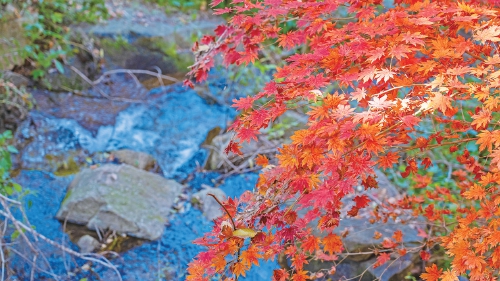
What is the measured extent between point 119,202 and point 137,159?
2.73 ft

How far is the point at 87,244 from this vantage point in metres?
3.05

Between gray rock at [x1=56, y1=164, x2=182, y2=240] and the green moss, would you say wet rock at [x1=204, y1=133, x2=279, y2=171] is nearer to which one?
gray rock at [x1=56, y1=164, x2=182, y2=240]

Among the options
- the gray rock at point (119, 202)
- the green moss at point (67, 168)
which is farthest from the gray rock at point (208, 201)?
the green moss at point (67, 168)

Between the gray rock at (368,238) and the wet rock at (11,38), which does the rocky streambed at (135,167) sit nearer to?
the gray rock at (368,238)

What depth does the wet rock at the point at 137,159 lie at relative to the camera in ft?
13.2

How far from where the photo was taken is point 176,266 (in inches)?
119

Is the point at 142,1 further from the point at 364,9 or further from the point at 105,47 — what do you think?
the point at 364,9

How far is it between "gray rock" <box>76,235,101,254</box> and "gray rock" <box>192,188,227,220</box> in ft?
2.86

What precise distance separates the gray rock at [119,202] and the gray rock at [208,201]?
0.20 m

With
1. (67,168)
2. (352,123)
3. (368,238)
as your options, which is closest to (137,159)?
(67,168)

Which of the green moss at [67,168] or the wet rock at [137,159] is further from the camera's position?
the wet rock at [137,159]

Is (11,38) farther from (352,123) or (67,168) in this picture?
(352,123)

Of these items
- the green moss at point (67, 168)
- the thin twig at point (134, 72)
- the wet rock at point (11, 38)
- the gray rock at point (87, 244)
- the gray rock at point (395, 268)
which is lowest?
the gray rock at point (395, 268)

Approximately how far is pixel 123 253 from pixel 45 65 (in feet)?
8.02
